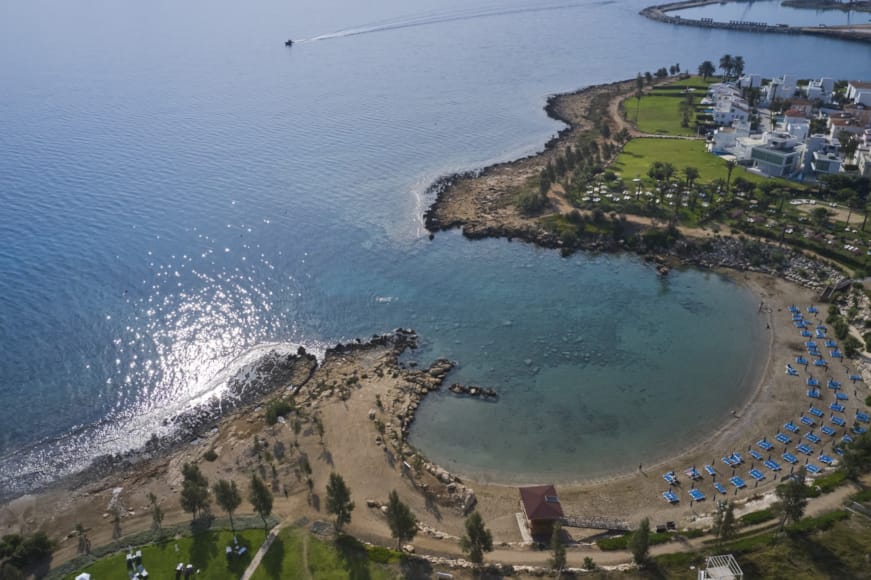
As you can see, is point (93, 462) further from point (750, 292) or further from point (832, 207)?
point (832, 207)

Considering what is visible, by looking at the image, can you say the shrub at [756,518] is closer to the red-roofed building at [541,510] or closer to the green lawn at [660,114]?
the red-roofed building at [541,510]

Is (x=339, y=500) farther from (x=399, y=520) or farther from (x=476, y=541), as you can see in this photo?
(x=476, y=541)

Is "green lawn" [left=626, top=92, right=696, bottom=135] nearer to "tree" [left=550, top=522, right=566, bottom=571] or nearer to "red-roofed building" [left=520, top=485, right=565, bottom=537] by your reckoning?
"red-roofed building" [left=520, top=485, right=565, bottom=537]

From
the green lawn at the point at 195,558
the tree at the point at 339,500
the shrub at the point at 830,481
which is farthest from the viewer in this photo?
the shrub at the point at 830,481

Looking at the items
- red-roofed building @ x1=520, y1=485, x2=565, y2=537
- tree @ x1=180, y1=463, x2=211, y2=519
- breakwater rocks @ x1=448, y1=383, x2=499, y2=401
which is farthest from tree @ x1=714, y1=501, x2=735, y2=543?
tree @ x1=180, y1=463, x2=211, y2=519

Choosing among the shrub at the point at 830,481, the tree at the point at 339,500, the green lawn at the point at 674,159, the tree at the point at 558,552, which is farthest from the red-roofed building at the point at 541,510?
the green lawn at the point at 674,159
